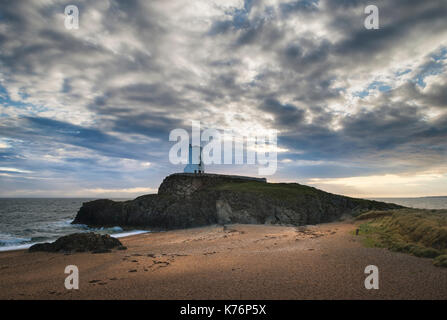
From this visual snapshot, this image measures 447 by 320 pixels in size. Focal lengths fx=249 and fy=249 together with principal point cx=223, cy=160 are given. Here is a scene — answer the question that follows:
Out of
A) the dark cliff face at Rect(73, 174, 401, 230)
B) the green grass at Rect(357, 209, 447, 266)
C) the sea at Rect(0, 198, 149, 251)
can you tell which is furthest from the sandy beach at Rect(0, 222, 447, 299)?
the dark cliff face at Rect(73, 174, 401, 230)

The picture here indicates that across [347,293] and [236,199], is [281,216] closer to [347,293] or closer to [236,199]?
[236,199]

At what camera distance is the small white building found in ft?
161

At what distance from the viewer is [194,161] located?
4944 cm

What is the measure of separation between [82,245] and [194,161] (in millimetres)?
35250

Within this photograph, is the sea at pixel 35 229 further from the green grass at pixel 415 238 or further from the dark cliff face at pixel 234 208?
the green grass at pixel 415 238

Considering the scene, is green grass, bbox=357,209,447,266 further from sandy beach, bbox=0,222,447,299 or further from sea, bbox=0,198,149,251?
sea, bbox=0,198,149,251

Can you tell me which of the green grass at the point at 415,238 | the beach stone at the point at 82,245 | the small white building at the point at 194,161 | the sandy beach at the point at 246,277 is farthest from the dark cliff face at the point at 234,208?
the sandy beach at the point at 246,277

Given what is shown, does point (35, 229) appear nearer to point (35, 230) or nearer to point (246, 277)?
point (35, 230)

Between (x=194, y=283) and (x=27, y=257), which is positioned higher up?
(x=194, y=283)

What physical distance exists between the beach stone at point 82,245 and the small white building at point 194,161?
33.6 metres

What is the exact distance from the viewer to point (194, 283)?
737 cm

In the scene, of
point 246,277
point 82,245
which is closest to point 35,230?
point 82,245
